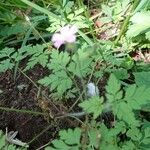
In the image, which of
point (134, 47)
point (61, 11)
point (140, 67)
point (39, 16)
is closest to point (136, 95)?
point (140, 67)

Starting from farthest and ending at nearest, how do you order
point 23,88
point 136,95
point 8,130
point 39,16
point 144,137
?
point 39,16
point 23,88
point 8,130
point 144,137
point 136,95

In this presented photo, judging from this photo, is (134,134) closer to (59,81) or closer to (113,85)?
(113,85)

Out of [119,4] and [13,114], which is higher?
[119,4]

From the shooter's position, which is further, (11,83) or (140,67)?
(11,83)

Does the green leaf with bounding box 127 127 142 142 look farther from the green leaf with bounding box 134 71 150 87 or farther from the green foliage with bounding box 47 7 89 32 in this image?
the green foliage with bounding box 47 7 89 32

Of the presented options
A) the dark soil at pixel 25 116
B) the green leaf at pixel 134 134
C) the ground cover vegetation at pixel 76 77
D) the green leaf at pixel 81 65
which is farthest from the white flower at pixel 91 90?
the green leaf at pixel 134 134

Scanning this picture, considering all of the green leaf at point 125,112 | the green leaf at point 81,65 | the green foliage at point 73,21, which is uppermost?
the green foliage at point 73,21

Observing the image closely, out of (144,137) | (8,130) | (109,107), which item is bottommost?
(8,130)

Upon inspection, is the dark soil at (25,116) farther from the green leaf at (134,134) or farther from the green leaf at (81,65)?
the green leaf at (134,134)

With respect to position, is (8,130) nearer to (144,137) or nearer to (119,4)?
(144,137)
